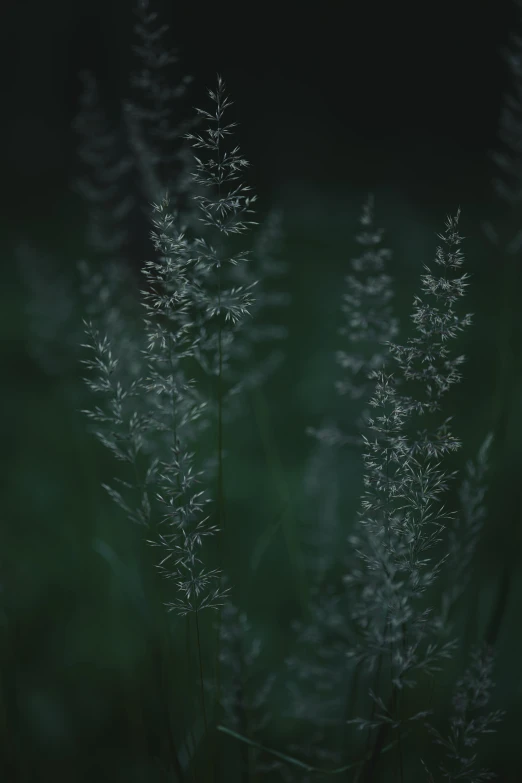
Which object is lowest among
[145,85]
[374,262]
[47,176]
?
[47,176]

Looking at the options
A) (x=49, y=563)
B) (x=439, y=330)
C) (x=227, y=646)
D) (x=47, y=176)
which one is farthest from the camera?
(x=47, y=176)

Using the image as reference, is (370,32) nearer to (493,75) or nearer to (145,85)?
(493,75)

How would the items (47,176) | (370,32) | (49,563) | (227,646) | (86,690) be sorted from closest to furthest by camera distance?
(227,646)
(86,690)
(49,563)
(370,32)
(47,176)

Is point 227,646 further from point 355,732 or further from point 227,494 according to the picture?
point 227,494

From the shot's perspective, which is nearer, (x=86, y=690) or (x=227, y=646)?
(x=227, y=646)

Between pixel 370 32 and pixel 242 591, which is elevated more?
pixel 370 32

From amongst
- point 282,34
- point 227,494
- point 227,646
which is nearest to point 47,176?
point 282,34
